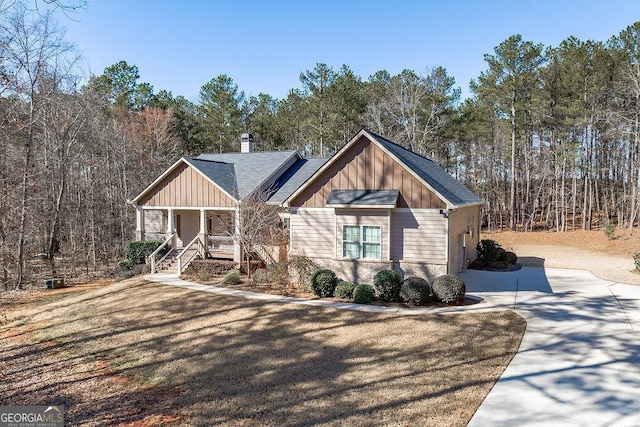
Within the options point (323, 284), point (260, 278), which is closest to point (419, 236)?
point (323, 284)

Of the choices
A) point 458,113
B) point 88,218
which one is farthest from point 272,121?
point 88,218

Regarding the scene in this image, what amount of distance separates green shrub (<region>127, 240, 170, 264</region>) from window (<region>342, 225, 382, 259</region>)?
10412 mm

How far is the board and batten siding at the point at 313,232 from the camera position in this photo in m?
15.2

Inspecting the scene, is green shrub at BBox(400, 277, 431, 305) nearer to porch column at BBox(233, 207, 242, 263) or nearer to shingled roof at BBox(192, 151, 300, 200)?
porch column at BBox(233, 207, 242, 263)

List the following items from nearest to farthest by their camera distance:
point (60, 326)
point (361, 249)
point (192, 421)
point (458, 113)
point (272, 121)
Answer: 1. point (192, 421)
2. point (60, 326)
3. point (361, 249)
4. point (458, 113)
5. point (272, 121)

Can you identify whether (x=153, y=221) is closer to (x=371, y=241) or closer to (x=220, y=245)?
(x=220, y=245)

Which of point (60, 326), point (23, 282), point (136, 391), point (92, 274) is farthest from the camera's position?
point (92, 274)

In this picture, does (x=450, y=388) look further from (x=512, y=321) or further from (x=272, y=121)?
(x=272, y=121)

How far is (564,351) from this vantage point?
8859mm

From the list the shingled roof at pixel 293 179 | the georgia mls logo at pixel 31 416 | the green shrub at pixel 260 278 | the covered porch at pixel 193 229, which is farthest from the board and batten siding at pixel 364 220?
the georgia mls logo at pixel 31 416

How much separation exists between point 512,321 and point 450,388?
4.70 m

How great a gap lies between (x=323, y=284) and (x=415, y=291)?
3.19 m

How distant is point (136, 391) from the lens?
25.9 ft

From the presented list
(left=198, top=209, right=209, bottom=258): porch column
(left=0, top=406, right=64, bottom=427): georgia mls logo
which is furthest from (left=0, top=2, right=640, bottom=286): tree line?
(left=0, top=406, right=64, bottom=427): georgia mls logo
